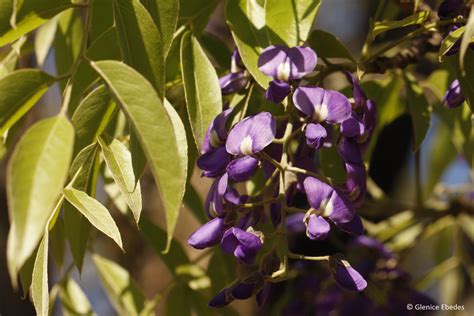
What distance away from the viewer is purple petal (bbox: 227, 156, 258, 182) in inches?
32.5

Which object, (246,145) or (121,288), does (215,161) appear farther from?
(121,288)

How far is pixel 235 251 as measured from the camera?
82 cm

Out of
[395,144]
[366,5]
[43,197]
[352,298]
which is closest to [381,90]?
[352,298]

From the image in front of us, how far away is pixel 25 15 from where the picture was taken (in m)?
0.87

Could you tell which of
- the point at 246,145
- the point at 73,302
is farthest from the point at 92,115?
the point at 73,302

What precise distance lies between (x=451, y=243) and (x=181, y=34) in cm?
119

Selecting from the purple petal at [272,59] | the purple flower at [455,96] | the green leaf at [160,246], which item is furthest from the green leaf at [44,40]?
the purple flower at [455,96]

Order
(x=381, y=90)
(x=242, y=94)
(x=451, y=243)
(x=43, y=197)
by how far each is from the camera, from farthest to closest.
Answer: (x=451, y=243)
(x=381, y=90)
(x=242, y=94)
(x=43, y=197)

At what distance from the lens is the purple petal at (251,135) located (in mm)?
818

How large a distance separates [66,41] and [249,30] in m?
0.42

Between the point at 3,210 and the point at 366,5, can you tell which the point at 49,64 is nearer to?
the point at 3,210

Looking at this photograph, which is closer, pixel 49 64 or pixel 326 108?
pixel 326 108

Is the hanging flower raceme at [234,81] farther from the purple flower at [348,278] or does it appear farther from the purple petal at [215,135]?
the purple flower at [348,278]

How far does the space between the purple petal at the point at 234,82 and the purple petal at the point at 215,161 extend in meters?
0.11
